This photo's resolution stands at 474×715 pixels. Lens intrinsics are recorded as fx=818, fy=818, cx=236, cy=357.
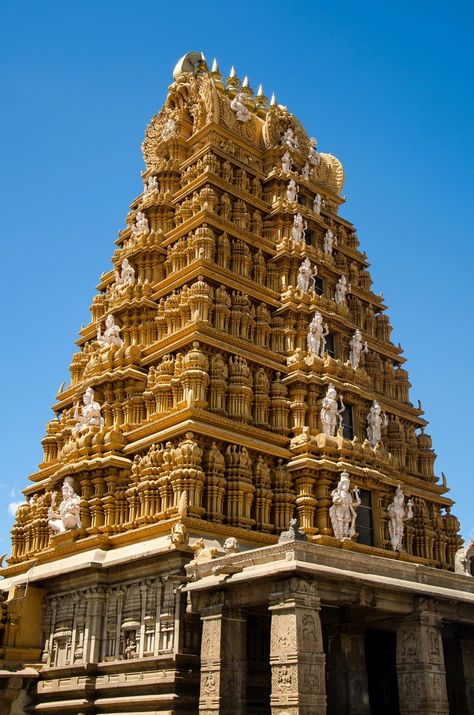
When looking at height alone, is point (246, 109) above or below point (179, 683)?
above

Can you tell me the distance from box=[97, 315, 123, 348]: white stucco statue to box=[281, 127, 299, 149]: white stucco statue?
1252 cm

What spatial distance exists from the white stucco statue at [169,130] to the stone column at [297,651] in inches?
1011

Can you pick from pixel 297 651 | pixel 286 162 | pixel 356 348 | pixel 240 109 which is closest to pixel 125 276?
pixel 286 162

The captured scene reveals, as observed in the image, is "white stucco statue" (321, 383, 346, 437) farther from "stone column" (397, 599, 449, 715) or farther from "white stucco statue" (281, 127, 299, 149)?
"white stucco statue" (281, 127, 299, 149)

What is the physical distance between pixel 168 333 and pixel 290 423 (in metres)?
5.81

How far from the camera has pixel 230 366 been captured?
29.6 metres

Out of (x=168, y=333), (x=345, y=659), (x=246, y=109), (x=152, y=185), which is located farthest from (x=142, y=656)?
(x=246, y=109)

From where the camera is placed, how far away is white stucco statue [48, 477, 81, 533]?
2853 cm

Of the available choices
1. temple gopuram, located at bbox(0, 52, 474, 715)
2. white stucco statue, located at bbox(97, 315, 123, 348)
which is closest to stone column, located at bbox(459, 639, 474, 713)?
temple gopuram, located at bbox(0, 52, 474, 715)

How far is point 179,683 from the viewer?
21953mm

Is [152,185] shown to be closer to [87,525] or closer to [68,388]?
[68,388]

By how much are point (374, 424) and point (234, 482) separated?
898cm

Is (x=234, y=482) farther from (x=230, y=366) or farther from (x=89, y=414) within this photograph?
(x=89, y=414)

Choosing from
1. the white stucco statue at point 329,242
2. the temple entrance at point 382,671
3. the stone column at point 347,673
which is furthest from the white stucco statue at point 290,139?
the stone column at point 347,673
